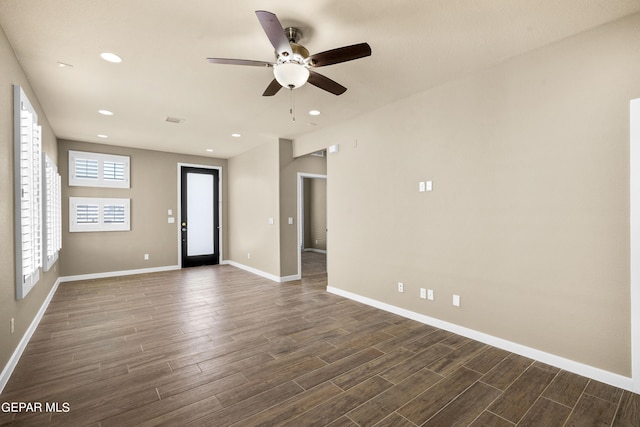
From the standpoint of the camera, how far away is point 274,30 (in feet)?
6.45

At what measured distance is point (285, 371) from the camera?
258 centimetres

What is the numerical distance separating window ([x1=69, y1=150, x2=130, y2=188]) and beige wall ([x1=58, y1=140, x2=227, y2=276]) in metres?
0.10

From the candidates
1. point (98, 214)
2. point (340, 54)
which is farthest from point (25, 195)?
point (98, 214)

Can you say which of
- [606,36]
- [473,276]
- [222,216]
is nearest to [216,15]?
[606,36]

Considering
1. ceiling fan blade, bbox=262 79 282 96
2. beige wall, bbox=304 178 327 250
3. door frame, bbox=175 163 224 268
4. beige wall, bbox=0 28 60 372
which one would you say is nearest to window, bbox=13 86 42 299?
beige wall, bbox=0 28 60 372

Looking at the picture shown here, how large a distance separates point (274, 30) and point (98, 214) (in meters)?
6.30

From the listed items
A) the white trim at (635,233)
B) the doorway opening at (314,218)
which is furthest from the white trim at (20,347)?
Result: the doorway opening at (314,218)

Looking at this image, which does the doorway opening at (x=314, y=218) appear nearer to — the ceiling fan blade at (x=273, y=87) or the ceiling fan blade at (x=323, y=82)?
the ceiling fan blade at (x=273, y=87)

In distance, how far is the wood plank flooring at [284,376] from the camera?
2.02 metres

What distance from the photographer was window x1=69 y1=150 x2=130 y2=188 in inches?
241

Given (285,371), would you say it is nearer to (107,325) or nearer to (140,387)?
(140,387)

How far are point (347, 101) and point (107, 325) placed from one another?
4.11 m

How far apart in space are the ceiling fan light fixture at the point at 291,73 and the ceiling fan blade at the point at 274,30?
10cm

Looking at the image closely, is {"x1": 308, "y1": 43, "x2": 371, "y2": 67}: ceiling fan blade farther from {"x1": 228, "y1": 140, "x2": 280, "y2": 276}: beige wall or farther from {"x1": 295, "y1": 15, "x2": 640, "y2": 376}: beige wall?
{"x1": 228, "y1": 140, "x2": 280, "y2": 276}: beige wall
